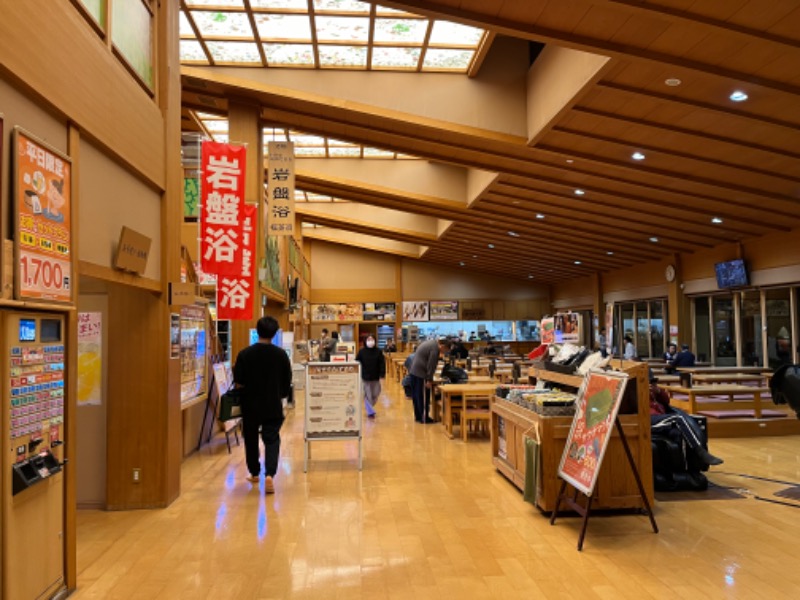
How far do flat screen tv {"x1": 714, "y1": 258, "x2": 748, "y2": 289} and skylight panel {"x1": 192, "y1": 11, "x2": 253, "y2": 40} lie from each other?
1056 centimetres

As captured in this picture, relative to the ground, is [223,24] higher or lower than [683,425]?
higher

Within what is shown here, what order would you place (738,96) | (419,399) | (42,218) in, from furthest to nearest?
(419,399) → (738,96) → (42,218)

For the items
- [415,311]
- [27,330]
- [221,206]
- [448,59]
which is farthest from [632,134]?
[415,311]

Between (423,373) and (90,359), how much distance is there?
18.2 feet

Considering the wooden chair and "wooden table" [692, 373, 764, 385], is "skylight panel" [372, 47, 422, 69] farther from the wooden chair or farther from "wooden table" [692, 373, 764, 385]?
"wooden table" [692, 373, 764, 385]

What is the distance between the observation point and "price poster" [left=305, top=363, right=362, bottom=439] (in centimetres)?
664

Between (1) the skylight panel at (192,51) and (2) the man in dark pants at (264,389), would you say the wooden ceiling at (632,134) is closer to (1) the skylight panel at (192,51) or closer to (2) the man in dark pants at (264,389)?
(1) the skylight panel at (192,51)

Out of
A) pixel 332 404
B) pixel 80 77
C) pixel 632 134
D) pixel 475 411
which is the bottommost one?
pixel 475 411

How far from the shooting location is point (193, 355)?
723cm

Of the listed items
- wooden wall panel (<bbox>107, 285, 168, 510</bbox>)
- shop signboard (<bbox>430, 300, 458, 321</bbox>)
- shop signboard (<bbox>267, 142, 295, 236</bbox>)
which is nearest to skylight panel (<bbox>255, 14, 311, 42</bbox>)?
shop signboard (<bbox>267, 142, 295, 236</bbox>)

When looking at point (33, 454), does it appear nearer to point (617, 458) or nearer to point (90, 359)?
point (90, 359)

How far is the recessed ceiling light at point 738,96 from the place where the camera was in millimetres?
6836

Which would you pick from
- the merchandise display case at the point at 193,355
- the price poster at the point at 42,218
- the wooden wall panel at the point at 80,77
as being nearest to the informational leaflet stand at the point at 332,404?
the merchandise display case at the point at 193,355

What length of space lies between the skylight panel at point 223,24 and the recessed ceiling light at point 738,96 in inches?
262
